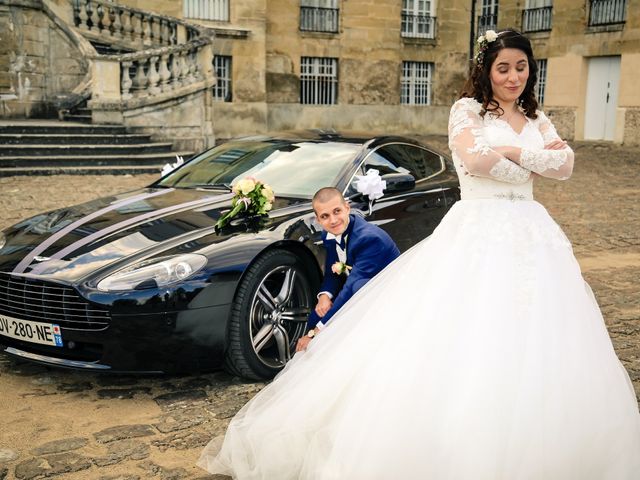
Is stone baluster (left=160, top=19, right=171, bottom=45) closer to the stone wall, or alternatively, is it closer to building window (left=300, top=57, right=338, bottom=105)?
the stone wall

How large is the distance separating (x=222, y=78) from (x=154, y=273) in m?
20.8

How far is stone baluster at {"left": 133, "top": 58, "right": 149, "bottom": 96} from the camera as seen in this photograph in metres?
16.3

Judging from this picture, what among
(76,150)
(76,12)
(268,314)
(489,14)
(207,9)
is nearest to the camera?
(268,314)

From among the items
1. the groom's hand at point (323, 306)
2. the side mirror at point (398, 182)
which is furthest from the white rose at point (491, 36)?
the side mirror at point (398, 182)

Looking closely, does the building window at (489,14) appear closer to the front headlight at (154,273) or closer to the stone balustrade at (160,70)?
the stone balustrade at (160,70)

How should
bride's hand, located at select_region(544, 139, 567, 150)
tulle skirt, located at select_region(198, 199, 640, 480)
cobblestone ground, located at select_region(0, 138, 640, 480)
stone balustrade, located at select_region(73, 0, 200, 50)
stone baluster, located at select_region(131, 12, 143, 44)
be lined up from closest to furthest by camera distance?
tulle skirt, located at select_region(198, 199, 640, 480) → bride's hand, located at select_region(544, 139, 567, 150) → cobblestone ground, located at select_region(0, 138, 640, 480) → stone balustrade, located at select_region(73, 0, 200, 50) → stone baluster, located at select_region(131, 12, 143, 44)

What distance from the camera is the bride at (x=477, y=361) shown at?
9.65 feet

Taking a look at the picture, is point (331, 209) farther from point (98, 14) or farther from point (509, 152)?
point (98, 14)

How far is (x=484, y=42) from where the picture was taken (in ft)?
11.1

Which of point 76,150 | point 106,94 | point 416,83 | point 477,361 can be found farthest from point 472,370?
point 416,83

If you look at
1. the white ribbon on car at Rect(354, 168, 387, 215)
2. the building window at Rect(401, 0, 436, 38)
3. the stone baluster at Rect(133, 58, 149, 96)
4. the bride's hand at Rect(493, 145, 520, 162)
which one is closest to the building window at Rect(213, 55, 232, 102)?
the building window at Rect(401, 0, 436, 38)

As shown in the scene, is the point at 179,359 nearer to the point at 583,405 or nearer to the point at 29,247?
the point at 29,247

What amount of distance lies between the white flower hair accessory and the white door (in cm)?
2395

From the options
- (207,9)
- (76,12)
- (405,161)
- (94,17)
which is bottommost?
(405,161)
